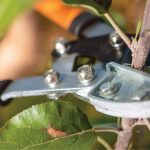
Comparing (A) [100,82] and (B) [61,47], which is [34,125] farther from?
(B) [61,47]

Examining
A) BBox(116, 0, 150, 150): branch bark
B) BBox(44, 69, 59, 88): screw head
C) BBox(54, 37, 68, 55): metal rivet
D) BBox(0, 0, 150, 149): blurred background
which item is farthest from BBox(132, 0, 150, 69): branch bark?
BBox(0, 0, 150, 149): blurred background

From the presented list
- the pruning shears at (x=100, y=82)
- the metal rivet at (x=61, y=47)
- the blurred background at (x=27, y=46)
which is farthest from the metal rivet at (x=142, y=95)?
the blurred background at (x=27, y=46)

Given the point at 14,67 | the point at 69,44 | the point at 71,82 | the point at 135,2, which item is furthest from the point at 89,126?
the point at 14,67

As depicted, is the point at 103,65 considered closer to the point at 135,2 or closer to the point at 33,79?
the point at 33,79

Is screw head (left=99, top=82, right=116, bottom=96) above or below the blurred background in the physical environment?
above

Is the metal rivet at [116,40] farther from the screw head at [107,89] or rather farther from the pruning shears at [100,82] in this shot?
the screw head at [107,89]

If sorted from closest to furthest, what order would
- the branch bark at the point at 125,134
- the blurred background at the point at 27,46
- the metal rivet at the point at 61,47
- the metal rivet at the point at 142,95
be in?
the metal rivet at the point at 142,95 < the branch bark at the point at 125,134 < the metal rivet at the point at 61,47 < the blurred background at the point at 27,46

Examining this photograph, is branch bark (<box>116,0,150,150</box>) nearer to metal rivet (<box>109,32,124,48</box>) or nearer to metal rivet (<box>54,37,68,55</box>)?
metal rivet (<box>109,32,124,48</box>)

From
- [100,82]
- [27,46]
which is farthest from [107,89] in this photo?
[27,46]
